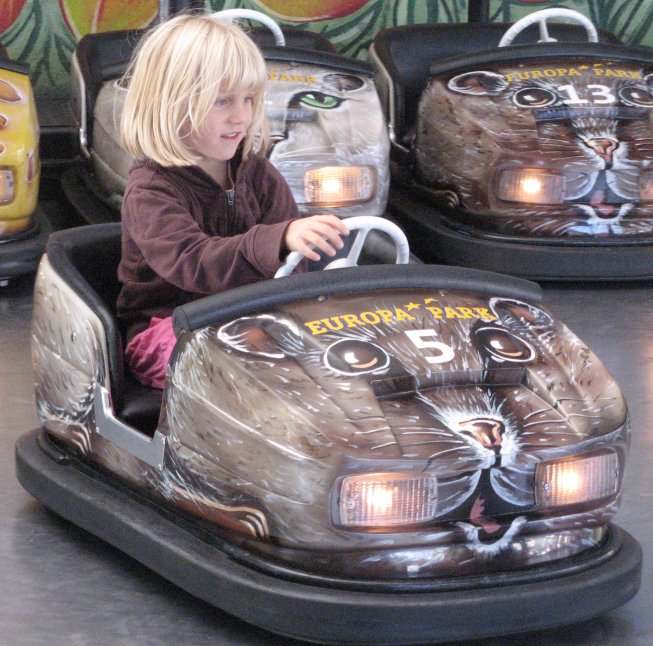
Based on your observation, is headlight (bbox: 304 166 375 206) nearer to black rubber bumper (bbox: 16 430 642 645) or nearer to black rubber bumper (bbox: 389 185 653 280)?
black rubber bumper (bbox: 389 185 653 280)

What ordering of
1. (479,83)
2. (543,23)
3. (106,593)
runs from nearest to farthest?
(106,593) < (479,83) < (543,23)

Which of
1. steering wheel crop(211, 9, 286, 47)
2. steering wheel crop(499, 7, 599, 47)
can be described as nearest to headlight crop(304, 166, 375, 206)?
steering wheel crop(211, 9, 286, 47)

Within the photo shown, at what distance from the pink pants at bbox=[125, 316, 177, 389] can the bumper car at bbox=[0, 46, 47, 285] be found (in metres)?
1.21

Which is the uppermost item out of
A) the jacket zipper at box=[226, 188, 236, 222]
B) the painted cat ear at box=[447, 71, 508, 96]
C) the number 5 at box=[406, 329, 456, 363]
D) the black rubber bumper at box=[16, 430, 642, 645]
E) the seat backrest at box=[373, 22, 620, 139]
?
the jacket zipper at box=[226, 188, 236, 222]

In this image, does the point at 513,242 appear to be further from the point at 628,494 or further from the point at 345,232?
the point at 345,232

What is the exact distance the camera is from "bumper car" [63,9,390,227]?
294 cm

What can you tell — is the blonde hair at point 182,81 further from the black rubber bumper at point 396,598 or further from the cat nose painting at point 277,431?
the black rubber bumper at point 396,598

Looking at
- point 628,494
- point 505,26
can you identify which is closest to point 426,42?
point 505,26

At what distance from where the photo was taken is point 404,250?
1.69 m

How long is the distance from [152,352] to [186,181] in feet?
0.76

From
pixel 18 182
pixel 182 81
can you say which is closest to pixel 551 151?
pixel 18 182

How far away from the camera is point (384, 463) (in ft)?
4.51

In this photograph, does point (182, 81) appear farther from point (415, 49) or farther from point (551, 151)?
point (415, 49)

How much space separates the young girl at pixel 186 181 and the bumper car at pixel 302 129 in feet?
3.46
